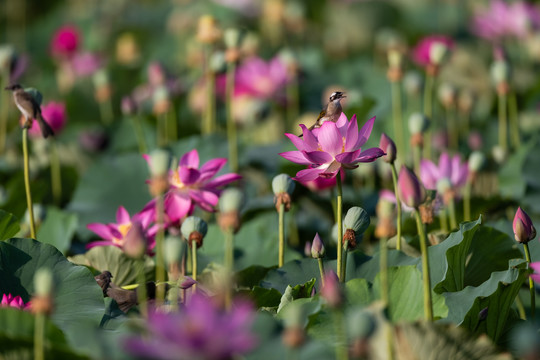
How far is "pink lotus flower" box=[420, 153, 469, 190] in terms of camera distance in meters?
1.72

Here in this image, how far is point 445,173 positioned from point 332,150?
0.64 m

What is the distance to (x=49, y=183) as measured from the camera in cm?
231

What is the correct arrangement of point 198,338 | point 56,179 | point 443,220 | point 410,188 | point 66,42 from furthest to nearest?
point 66,42, point 56,179, point 443,220, point 410,188, point 198,338

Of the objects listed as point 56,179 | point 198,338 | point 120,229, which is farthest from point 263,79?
point 198,338

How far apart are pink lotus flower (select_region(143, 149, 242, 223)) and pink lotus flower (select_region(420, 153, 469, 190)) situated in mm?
530

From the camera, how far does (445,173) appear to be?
172cm

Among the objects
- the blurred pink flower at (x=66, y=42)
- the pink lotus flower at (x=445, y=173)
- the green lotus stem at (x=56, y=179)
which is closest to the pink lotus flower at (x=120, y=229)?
the pink lotus flower at (x=445, y=173)

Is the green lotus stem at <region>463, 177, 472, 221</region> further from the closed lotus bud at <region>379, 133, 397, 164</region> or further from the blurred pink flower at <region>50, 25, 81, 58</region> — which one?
the blurred pink flower at <region>50, 25, 81, 58</region>

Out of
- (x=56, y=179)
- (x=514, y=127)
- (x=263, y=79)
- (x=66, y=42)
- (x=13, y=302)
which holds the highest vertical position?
(x=66, y=42)

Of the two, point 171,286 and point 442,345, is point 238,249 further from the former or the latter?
point 442,345

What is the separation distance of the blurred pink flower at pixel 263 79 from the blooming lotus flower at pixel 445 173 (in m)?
1.02

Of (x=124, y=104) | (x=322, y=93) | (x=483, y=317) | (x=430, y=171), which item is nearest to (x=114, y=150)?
(x=124, y=104)

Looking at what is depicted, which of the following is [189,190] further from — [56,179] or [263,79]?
[263,79]

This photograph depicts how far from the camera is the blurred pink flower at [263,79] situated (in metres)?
2.69
